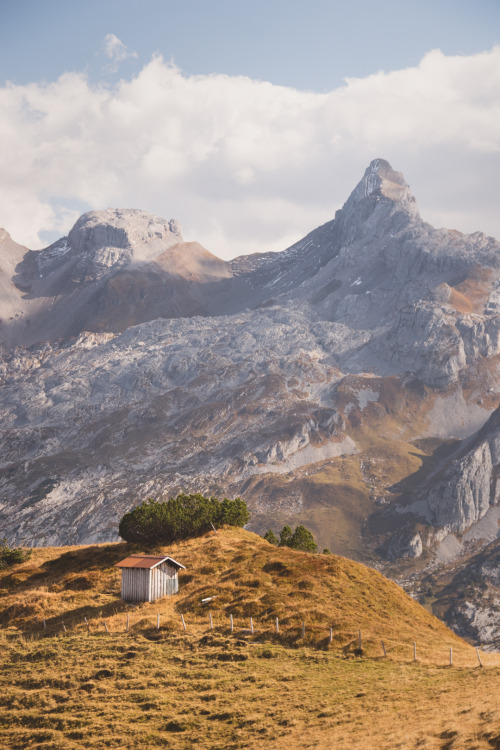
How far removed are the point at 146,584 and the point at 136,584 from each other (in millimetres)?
1331

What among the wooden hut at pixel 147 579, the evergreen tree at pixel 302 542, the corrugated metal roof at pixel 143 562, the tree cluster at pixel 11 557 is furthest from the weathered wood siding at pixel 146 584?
the evergreen tree at pixel 302 542

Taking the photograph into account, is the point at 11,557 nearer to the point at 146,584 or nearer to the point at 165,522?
the point at 165,522

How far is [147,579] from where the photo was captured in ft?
205

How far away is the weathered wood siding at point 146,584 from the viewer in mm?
62656

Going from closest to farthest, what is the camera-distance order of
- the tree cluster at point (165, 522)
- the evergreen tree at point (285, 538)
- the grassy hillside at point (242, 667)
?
1. the grassy hillside at point (242, 667)
2. the tree cluster at point (165, 522)
3. the evergreen tree at point (285, 538)

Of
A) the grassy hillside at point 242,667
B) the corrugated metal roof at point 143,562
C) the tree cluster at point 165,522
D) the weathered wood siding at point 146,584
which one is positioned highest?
the tree cluster at point 165,522

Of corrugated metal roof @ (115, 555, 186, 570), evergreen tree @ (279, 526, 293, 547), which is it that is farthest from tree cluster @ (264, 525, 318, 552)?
corrugated metal roof @ (115, 555, 186, 570)

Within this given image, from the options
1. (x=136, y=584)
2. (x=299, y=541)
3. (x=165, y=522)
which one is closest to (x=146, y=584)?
(x=136, y=584)

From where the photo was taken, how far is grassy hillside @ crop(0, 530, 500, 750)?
109 ft

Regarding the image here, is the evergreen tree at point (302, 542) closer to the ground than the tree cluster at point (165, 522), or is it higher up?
closer to the ground

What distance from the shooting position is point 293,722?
3419 cm

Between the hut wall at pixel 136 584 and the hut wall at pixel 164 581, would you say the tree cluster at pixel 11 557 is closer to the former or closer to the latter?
the hut wall at pixel 136 584

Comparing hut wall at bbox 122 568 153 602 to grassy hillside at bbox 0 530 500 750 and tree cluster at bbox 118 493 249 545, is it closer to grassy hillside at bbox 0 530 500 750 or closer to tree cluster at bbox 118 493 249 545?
grassy hillside at bbox 0 530 500 750

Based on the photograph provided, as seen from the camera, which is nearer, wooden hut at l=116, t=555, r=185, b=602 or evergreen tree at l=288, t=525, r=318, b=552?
wooden hut at l=116, t=555, r=185, b=602
